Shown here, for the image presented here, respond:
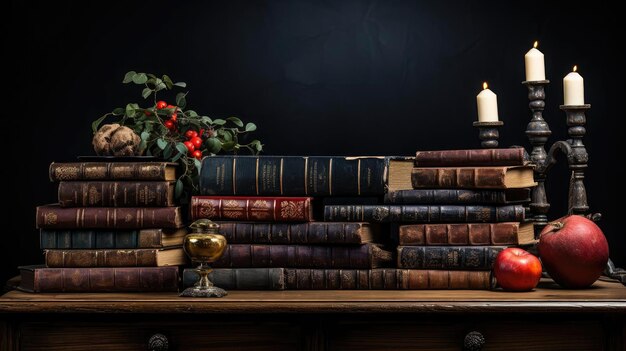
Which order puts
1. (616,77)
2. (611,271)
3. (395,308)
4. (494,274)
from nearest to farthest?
(395,308), (494,274), (611,271), (616,77)

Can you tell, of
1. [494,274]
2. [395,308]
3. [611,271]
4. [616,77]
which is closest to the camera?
[395,308]

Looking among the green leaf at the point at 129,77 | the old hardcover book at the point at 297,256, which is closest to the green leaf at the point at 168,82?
the green leaf at the point at 129,77

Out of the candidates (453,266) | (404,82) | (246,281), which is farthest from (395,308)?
(404,82)

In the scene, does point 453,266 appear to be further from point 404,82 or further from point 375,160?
point 404,82

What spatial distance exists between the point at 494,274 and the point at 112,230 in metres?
0.99

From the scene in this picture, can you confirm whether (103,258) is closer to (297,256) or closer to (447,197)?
(297,256)

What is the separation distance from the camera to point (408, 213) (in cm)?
240

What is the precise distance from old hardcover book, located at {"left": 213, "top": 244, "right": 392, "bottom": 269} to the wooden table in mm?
148

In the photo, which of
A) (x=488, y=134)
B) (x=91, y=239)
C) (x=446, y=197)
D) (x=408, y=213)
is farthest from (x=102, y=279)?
(x=488, y=134)

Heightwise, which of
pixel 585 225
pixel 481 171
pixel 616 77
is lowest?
pixel 585 225

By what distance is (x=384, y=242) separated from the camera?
256cm

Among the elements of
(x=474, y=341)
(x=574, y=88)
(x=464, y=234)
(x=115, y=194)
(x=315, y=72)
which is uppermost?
(x=315, y=72)

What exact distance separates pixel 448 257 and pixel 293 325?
0.45 metres

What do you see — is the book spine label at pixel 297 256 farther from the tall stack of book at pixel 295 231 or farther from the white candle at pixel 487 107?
the white candle at pixel 487 107
